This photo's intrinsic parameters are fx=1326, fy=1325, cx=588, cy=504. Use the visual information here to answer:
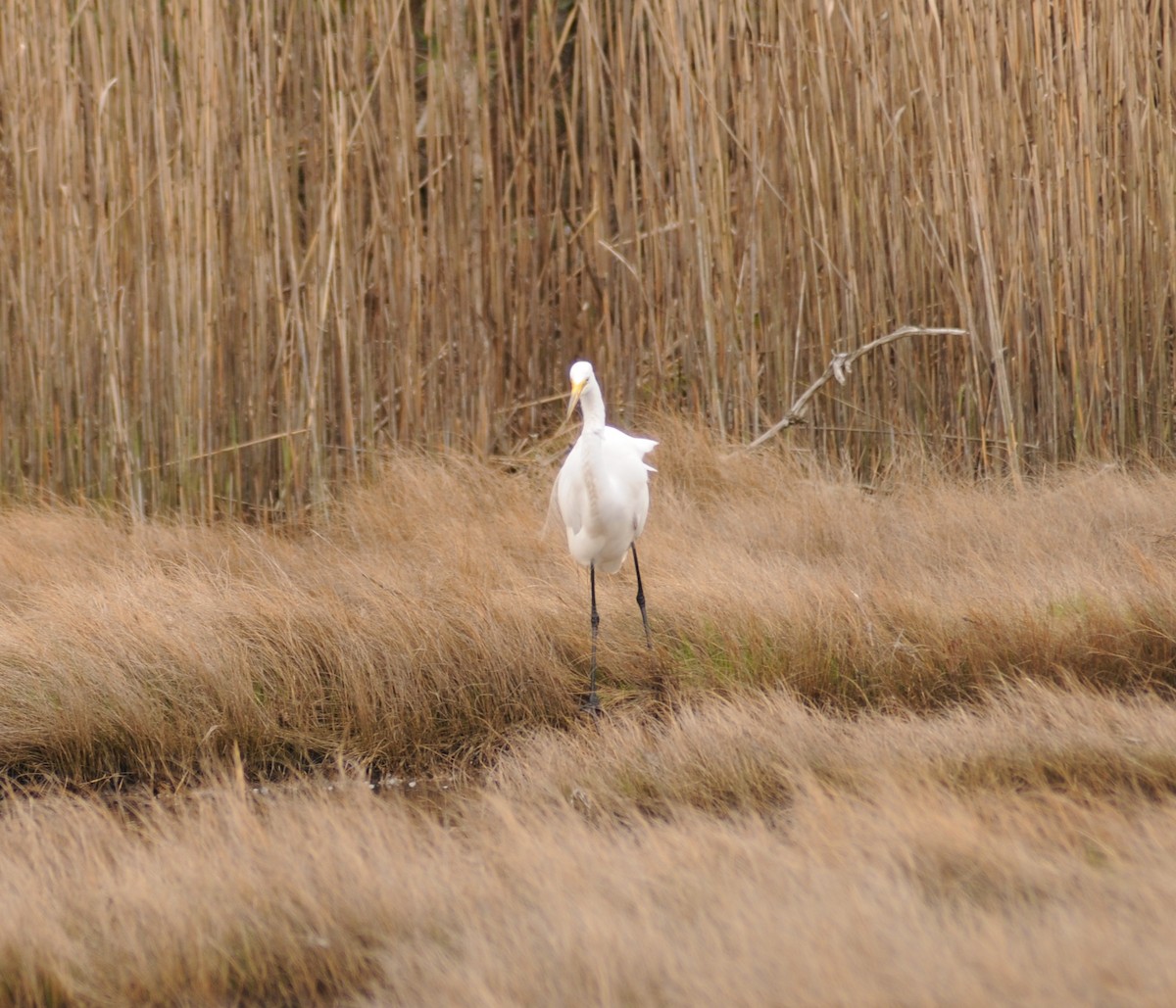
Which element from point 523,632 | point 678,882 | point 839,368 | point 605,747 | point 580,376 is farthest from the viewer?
point 839,368

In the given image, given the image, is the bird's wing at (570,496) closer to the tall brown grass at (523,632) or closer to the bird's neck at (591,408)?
the bird's neck at (591,408)

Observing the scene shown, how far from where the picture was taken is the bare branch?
4.86m

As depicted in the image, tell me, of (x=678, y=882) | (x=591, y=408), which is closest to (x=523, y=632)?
(x=591, y=408)

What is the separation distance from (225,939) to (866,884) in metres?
0.98

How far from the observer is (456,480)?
4.84 meters

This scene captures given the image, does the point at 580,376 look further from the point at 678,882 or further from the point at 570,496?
the point at 678,882

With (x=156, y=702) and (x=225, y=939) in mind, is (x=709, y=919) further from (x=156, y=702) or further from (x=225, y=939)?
(x=156, y=702)

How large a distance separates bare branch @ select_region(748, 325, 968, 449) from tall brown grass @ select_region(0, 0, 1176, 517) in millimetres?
94

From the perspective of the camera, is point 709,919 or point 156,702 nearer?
point 709,919

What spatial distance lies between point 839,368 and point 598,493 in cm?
173

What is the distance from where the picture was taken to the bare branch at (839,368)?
4855mm

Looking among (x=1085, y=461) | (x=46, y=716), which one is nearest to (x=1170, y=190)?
(x=1085, y=461)

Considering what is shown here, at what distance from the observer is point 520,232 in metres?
5.39

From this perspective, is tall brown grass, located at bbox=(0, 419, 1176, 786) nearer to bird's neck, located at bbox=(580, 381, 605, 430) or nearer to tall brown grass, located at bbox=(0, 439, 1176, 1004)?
tall brown grass, located at bbox=(0, 439, 1176, 1004)
